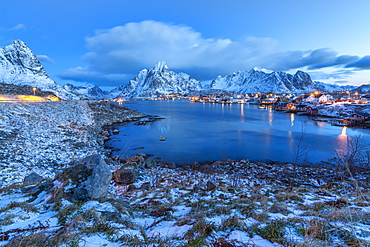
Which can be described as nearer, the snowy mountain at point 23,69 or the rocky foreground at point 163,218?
the rocky foreground at point 163,218

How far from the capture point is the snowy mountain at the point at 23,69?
120844 mm

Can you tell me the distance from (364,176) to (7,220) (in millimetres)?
18989

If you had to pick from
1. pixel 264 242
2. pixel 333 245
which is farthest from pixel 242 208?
pixel 333 245

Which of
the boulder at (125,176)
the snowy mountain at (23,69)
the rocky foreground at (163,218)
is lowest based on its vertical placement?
the boulder at (125,176)

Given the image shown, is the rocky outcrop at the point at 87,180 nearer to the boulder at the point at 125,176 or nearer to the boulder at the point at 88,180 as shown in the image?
the boulder at the point at 88,180

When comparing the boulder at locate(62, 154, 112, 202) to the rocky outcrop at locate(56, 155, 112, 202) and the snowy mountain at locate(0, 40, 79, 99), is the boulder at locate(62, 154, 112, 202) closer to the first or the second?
the rocky outcrop at locate(56, 155, 112, 202)

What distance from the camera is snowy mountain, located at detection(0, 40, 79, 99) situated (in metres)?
121

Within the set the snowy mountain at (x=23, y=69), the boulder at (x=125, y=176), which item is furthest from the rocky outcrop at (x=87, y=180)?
the snowy mountain at (x=23, y=69)

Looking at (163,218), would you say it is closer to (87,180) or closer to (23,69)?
(87,180)

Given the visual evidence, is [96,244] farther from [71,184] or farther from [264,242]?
[71,184]

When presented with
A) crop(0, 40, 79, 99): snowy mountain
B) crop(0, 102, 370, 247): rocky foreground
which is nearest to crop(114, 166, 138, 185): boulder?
crop(0, 102, 370, 247): rocky foreground

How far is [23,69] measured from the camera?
141m

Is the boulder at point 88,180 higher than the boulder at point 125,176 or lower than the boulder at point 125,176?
higher

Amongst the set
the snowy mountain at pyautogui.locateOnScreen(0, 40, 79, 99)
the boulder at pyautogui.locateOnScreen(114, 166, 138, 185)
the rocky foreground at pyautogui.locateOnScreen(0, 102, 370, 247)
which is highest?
the snowy mountain at pyautogui.locateOnScreen(0, 40, 79, 99)
